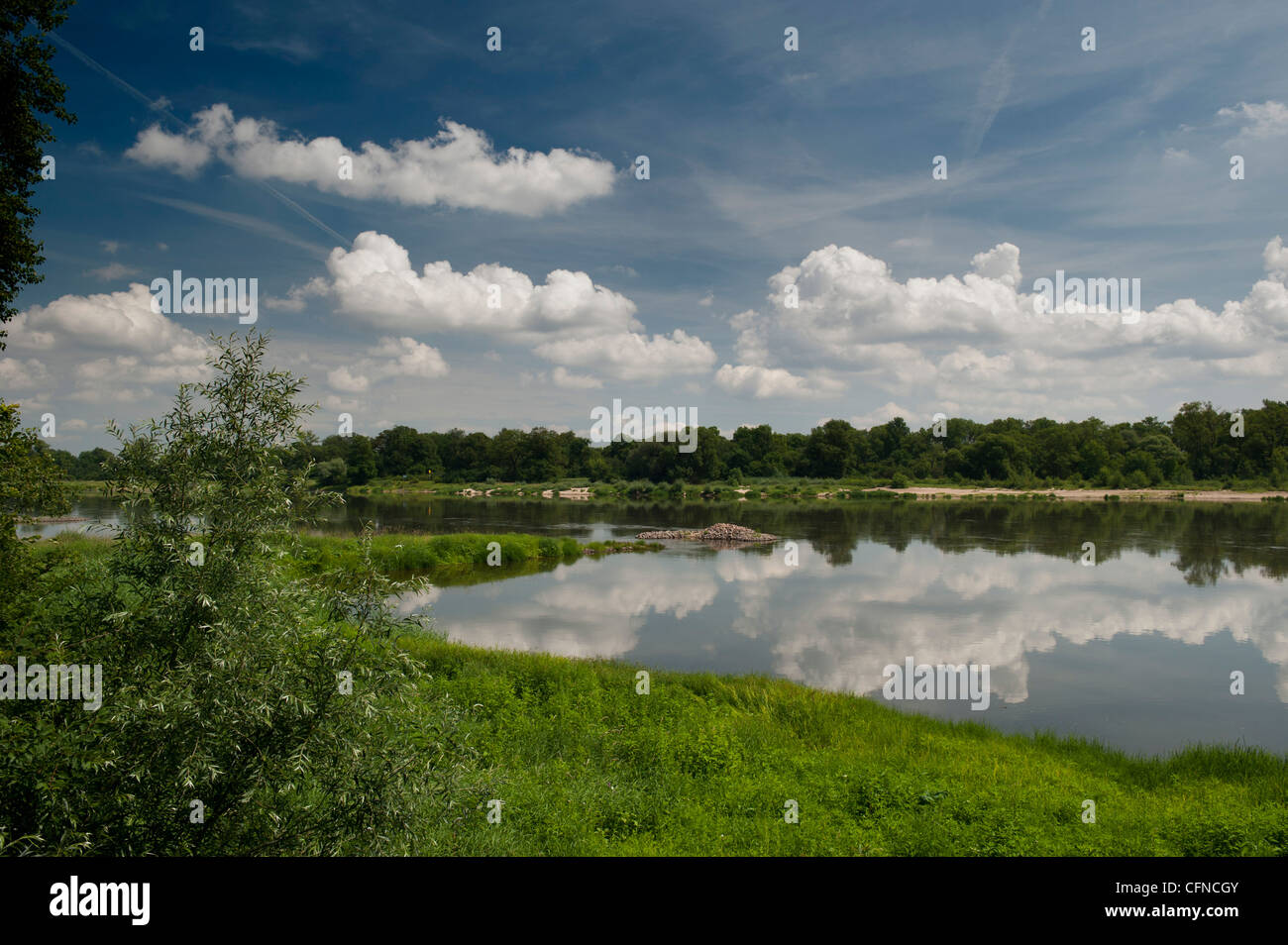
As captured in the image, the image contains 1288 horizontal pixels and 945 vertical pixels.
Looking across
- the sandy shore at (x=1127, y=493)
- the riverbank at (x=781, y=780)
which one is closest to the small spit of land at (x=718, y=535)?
the riverbank at (x=781, y=780)

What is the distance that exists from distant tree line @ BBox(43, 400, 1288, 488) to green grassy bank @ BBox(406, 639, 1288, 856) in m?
81.8

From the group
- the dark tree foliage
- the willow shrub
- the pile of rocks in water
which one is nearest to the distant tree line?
the pile of rocks in water


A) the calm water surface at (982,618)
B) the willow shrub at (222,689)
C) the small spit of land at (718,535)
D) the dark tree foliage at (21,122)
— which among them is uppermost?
the dark tree foliage at (21,122)

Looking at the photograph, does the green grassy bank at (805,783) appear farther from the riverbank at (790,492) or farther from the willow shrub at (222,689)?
the riverbank at (790,492)

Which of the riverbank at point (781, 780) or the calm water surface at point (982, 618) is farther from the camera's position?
the calm water surface at point (982, 618)

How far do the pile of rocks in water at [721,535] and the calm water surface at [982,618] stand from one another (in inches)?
114

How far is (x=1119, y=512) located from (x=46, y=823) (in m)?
87.4

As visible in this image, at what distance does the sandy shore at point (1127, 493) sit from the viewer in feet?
311

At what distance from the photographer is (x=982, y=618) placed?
25906 millimetres
